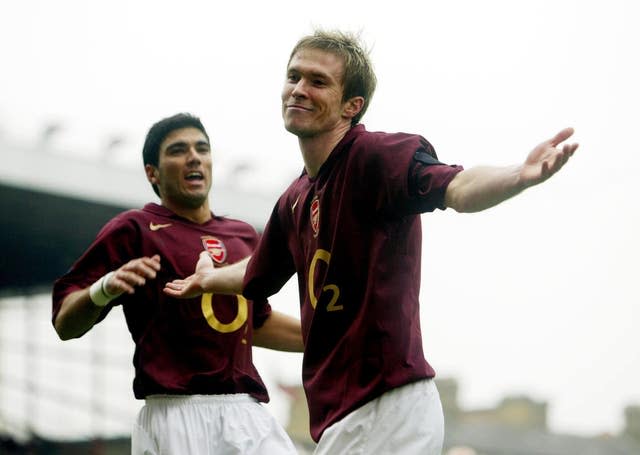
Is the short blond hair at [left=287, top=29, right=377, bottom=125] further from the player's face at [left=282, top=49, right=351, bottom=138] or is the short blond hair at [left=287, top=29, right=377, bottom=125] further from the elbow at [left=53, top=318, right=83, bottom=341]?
the elbow at [left=53, top=318, right=83, bottom=341]

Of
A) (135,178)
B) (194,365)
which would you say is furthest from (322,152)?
(135,178)

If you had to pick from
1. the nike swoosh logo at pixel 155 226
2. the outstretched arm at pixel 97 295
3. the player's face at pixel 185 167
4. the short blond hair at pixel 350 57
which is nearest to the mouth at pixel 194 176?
the player's face at pixel 185 167

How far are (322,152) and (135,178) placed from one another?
15.5 meters

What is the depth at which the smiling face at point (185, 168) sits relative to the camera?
6.23m

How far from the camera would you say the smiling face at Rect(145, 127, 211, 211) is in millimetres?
6227

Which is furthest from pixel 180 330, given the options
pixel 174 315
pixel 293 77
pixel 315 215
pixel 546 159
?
pixel 546 159

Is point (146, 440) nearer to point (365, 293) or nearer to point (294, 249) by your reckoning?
point (294, 249)

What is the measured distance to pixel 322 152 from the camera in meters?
4.71

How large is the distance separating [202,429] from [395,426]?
184 cm

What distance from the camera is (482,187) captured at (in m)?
3.85

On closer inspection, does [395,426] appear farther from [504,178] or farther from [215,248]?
[215,248]

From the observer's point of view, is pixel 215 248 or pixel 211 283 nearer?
pixel 211 283

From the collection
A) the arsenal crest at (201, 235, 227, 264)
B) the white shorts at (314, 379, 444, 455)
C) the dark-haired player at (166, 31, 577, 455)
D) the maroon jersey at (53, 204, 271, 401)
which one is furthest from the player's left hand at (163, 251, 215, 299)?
the white shorts at (314, 379, 444, 455)

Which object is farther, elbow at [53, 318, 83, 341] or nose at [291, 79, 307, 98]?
elbow at [53, 318, 83, 341]
